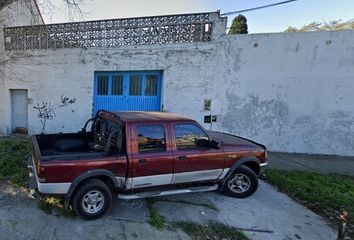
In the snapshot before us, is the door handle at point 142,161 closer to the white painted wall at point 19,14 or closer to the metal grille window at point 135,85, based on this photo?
the metal grille window at point 135,85

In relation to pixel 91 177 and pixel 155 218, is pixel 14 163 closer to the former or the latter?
pixel 91 177

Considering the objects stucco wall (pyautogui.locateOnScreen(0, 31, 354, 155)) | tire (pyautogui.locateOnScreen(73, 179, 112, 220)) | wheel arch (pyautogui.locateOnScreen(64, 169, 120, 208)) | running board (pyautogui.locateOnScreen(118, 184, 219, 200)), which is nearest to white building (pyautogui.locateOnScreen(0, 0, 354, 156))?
stucco wall (pyautogui.locateOnScreen(0, 31, 354, 155))

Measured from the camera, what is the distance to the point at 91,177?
4.16 metres

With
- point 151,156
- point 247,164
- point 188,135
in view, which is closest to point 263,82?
point 247,164

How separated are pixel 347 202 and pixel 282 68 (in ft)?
16.9

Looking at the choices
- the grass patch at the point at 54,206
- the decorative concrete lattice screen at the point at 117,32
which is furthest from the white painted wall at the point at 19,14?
the grass patch at the point at 54,206

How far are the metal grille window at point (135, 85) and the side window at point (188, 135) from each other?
5.18 metres

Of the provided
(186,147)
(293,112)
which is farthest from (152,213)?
(293,112)

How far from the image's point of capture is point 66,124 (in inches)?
395

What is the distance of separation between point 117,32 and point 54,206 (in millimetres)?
6791

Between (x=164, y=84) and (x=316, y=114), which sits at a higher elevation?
(x=164, y=84)

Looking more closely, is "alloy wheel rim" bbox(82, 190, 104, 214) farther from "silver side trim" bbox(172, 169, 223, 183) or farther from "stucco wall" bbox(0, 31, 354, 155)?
"stucco wall" bbox(0, 31, 354, 155)

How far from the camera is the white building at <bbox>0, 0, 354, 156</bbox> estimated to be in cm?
919

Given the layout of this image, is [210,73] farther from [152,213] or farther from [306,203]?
[152,213]
